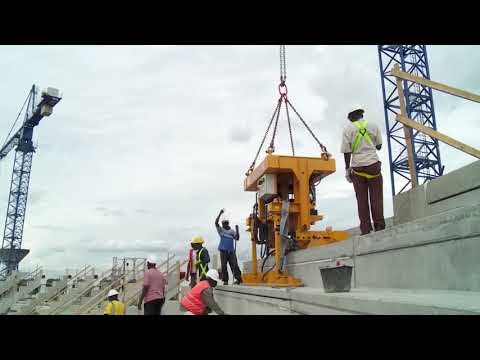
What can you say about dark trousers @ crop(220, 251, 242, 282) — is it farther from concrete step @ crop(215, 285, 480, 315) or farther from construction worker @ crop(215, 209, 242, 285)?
concrete step @ crop(215, 285, 480, 315)

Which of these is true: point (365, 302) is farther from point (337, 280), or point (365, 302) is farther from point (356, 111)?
point (356, 111)

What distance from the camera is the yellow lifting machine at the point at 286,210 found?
7301 millimetres

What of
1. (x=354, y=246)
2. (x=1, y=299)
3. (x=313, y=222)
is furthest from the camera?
(x=1, y=299)

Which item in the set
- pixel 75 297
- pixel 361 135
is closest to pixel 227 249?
pixel 361 135

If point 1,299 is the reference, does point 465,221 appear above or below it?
above

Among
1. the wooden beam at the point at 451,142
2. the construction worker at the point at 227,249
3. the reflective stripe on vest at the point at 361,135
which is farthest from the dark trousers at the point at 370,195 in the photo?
the construction worker at the point at 227,249

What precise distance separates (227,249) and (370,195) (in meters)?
4.36

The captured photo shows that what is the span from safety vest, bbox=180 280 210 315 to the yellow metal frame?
2.07m
